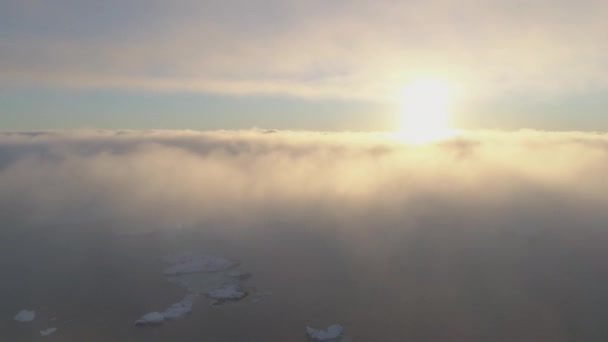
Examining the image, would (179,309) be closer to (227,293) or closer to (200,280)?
(227,293)

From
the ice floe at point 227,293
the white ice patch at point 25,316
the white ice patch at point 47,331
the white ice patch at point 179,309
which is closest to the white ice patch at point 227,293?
the ice floe at point 227,293

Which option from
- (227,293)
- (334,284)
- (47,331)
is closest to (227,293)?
(227,293)

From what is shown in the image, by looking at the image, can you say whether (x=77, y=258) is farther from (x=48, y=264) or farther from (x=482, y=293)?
(x=482, y=293)

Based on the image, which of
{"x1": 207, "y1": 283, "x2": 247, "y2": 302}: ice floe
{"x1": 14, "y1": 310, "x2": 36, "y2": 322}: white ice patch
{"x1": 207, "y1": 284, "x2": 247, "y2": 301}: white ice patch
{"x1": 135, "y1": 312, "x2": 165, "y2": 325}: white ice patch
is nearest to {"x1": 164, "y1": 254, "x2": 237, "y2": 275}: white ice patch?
{"x1": 207, "y1": 283, "x2": 247, "y2": 302}: ice floe

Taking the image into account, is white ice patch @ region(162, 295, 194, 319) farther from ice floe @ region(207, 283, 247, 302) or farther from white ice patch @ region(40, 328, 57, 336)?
white ice patch @ region(40, 328, 57, 336)

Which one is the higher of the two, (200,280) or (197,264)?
(197,264)

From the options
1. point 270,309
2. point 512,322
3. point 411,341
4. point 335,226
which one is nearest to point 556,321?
point 512,322

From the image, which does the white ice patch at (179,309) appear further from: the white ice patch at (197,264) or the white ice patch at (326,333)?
the white ice patch at (326,333)
